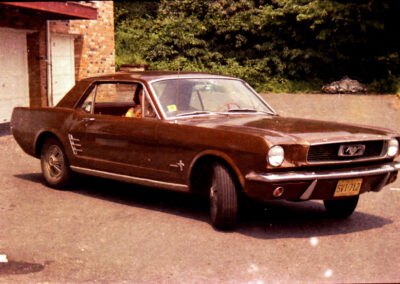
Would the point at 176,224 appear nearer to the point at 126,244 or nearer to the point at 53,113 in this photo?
the point at 126,244

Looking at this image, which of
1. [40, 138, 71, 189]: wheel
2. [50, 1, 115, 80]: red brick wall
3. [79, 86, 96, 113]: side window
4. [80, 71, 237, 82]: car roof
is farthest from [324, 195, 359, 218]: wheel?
[50, 1, 115, 80]: red brick wall

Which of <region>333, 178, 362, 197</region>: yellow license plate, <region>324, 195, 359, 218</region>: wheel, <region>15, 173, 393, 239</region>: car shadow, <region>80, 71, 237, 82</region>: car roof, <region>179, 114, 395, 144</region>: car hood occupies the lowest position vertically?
<region>15, 173, 393, 239</region>: car shadow

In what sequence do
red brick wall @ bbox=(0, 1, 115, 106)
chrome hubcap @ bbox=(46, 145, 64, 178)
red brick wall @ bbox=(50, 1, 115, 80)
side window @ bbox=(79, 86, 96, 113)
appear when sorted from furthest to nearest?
red brick wall @ bbox=(50, 1, 115, 80), red brick wall @ bbox=(0, 1, 115, 106), chrome hubcap @ bbox=(46, 145, 64, 178), side window @ bbox=(79, 86, 96, 113)

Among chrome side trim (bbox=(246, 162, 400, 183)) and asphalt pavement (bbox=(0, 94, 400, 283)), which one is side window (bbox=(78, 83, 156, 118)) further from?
chrome side trim (bbox=(246, 162, 400, 183))

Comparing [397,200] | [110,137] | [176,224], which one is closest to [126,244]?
[176,224]

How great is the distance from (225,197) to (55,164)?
294 cm

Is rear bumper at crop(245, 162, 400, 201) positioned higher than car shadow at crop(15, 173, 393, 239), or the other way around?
rear bumper at crop(245, 162, 400, 201)

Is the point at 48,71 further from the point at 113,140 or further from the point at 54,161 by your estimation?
the point at 113,140

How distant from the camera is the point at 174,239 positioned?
547 cm

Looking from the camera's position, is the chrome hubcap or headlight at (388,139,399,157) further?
the chrome hubcap

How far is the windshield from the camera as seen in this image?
650 cm

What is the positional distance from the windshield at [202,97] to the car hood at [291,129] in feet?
0.66

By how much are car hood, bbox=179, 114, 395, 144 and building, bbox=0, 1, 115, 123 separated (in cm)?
890

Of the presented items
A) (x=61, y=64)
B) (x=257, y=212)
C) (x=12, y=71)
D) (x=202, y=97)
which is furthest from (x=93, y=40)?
(x=257, y=212)
